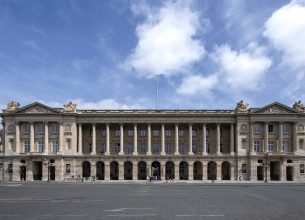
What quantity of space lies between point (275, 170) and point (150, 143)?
3146cm

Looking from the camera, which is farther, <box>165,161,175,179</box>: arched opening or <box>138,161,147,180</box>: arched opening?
<box>138,161,147,180</box>: arched opening

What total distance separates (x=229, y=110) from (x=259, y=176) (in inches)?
693

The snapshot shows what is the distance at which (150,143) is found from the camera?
11012 cm

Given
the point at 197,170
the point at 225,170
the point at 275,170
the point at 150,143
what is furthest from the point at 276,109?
the point at 150,143

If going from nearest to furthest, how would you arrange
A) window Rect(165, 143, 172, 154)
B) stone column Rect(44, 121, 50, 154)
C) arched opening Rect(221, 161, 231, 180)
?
stone column Rect(44, 121, 50, 154) → arched opening Rect(221, 161, 231, 180) → window Rect(165, 143, 172, 154)

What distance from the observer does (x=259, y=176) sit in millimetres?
108312

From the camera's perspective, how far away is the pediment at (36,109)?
106500 mm

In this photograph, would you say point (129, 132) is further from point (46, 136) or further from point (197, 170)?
point (46, 136)

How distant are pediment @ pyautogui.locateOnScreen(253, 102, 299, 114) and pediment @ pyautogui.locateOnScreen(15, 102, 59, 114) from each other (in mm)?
49703

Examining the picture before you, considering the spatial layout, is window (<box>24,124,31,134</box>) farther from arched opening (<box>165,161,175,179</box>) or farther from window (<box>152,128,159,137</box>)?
arched opening (<box>165,161,175,179</box>)

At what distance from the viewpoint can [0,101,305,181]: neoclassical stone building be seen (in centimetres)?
10631

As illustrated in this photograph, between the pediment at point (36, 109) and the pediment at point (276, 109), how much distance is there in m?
49.7

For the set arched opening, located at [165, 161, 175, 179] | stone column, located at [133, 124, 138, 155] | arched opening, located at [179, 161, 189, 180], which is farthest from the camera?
arched opening, located at [179, 161, 189, 180]

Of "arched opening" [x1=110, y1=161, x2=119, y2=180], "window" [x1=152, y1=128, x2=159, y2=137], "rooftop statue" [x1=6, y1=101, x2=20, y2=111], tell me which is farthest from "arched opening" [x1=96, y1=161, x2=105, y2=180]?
"rooftop statue" [x1=6, y1=101, x2=20, y2=111]
